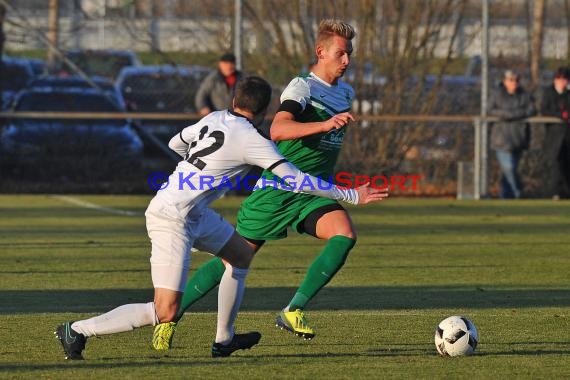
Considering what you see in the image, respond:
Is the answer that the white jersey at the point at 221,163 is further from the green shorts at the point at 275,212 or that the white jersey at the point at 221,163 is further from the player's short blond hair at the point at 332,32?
the player's short blond hair at the point at 332,32

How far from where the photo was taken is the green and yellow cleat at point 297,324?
23.2 feet

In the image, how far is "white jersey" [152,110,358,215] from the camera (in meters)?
6.61

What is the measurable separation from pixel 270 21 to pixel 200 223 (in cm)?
1315

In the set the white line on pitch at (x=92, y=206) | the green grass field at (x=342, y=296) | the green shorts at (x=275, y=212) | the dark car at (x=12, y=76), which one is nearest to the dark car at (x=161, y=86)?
the dark car at (x=12, y=76)

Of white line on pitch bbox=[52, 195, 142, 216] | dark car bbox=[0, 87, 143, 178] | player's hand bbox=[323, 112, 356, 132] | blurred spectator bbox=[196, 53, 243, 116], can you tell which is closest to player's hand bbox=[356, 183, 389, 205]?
player's hand bbox=[323, 112, 356, 132]

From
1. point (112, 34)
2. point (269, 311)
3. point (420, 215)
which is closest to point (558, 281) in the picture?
point (269, 311)

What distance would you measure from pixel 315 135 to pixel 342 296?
220 centimetres

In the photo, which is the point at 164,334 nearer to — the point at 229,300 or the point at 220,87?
the point at 229,300

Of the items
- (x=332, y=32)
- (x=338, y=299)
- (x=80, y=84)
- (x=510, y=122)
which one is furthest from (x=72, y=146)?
(x=332, y=32)

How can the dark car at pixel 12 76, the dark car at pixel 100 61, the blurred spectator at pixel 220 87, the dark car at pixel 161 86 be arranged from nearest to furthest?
1. the blurred spectator at pixel 220 87
2. the dark car at pixel 100 61
3. the dark car at pixel 161 86
4. the dark car at pixel 12 76

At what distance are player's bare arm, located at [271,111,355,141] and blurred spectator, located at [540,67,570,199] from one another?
11335 mm

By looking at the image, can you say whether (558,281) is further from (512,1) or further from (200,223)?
(512,1)

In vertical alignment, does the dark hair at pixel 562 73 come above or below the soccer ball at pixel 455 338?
below

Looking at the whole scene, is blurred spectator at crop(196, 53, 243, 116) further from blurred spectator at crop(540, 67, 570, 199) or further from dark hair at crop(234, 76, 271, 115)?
dark hair at crop(234, 76, 271, 115)
